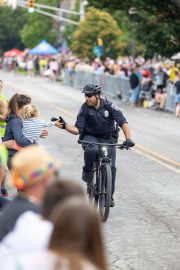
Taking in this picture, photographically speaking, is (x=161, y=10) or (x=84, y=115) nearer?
(x=84, y=115)

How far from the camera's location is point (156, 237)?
36.1 ft

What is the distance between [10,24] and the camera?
108 metres

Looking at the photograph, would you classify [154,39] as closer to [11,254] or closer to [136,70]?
[136,70]

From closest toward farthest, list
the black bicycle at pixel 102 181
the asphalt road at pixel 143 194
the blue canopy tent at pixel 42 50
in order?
the asphalt road at pixel 143 194
the black bicycle at pixel 102 181
the blue canopy tent at pixel 42 50

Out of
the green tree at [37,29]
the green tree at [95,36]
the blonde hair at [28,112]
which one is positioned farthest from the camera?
the green tree at [37,29]

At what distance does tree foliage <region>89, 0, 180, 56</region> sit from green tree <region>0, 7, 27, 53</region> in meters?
68.6

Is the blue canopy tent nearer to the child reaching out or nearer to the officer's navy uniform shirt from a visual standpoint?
the officer's navy uniform shirt

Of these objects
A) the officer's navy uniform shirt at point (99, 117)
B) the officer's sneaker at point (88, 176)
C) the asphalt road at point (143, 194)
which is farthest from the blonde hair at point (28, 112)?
the asphalt road at point (143, 194)

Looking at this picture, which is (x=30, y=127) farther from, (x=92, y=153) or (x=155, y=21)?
(x=155, y=21)

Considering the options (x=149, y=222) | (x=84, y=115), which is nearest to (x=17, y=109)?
(x=84, y=115)

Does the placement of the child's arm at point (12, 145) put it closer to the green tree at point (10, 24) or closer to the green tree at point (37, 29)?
the green tree at point (37, 29)

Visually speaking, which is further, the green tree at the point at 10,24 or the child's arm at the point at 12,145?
the green tree at the point at 10,24

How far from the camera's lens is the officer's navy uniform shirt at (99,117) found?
39.3ft

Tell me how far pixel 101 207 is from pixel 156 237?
3.35 feet
